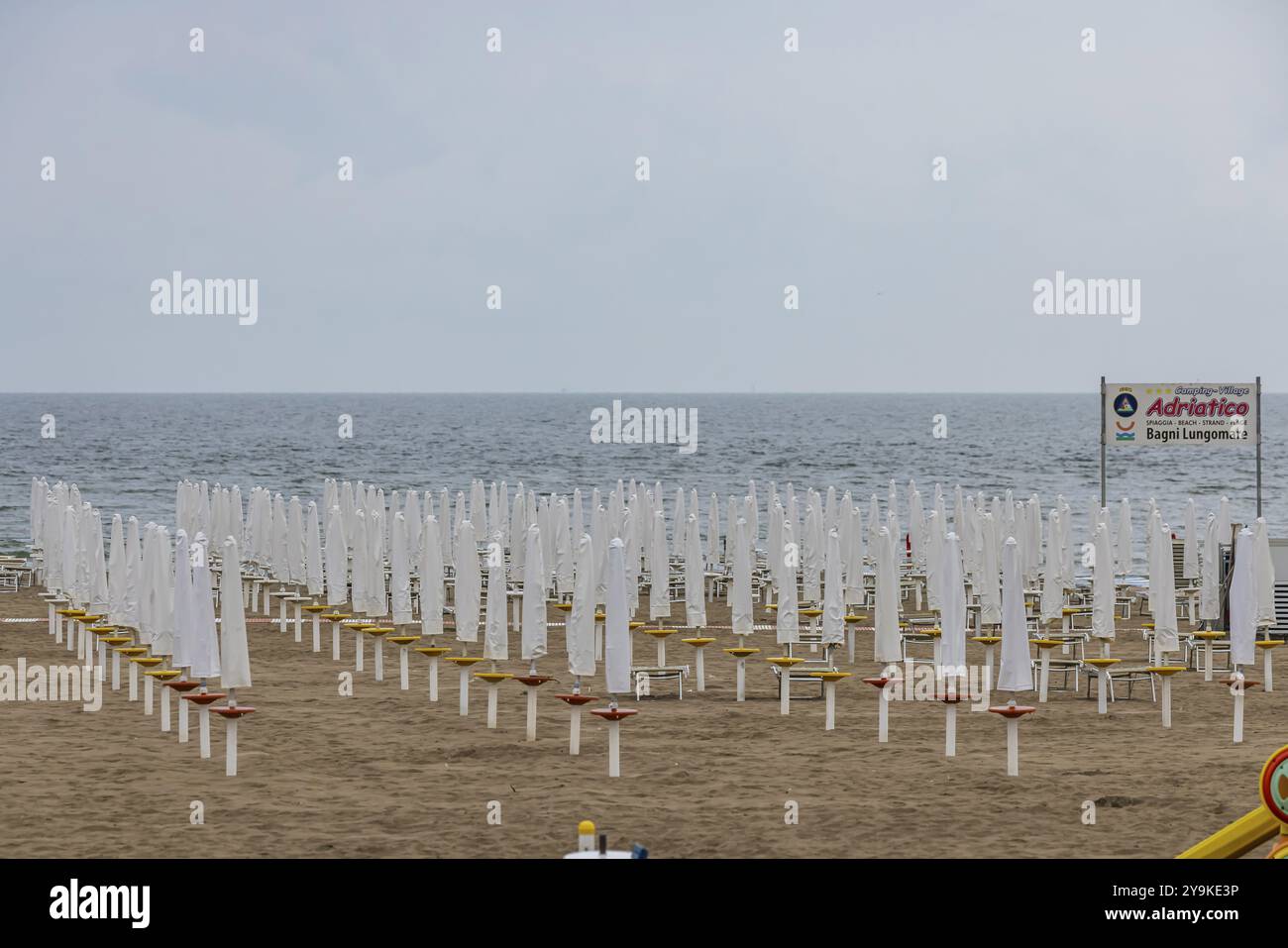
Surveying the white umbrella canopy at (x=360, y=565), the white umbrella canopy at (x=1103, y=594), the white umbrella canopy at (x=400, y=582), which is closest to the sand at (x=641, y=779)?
the white umbrella canopy at (x=1103, y=594)

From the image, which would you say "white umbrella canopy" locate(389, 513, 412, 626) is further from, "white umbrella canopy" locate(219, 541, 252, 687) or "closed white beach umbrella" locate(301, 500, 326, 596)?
"white umbrella canopy" locate(219, 541, 252, 687)

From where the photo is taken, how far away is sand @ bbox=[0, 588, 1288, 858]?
515 inches

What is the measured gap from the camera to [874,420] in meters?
160

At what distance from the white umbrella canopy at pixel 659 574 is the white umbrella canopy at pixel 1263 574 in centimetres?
814

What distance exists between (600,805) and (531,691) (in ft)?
10.5

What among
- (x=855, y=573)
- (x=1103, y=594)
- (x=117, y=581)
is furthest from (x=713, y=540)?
(x=117, y=581)

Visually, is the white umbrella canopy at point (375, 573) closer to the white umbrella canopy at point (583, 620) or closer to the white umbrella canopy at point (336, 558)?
the white umbrella canopy at point (336, 558)

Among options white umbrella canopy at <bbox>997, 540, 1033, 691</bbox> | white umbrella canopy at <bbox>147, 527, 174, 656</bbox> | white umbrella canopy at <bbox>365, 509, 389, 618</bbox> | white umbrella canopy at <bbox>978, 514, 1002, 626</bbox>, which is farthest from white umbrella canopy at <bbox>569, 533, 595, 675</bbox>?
white umbrella canopy at <bbox>978, 514, 1002, 626</bbox>

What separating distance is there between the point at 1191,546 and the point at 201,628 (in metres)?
18.6

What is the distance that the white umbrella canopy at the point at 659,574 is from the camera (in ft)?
79.7

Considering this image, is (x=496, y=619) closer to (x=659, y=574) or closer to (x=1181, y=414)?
(x=659, y=574)

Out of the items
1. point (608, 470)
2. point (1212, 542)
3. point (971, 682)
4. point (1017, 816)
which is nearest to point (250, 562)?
point (971, 682)

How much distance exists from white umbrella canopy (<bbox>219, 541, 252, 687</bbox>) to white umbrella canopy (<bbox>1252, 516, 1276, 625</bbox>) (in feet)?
43.9
